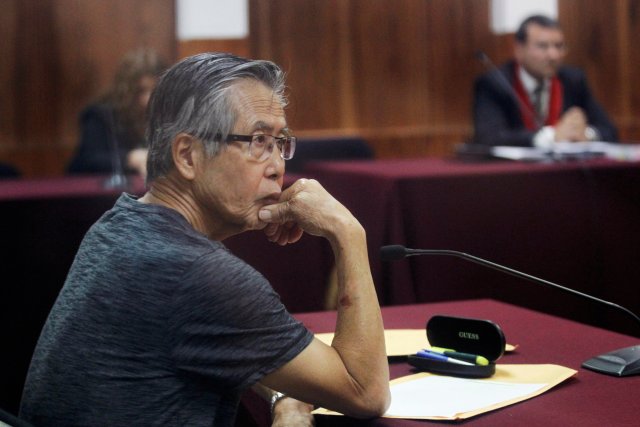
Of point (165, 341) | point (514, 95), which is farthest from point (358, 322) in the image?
point (514, 95)

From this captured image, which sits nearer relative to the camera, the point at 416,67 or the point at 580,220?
the point at 580,220

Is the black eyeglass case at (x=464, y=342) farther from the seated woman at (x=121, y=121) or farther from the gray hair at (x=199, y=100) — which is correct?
the seated woman at (x=121, y=121)

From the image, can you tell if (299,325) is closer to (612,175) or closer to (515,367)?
(515,367)

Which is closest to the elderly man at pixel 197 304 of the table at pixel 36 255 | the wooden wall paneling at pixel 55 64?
the table at pixel 36 255

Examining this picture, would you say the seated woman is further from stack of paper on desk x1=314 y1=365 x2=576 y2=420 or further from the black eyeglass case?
stack of paper on desk x1=314 y1=365 x2=576 y2=420

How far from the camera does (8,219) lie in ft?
10.6

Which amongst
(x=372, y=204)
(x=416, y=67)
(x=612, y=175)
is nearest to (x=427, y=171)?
(x=372, y=204)

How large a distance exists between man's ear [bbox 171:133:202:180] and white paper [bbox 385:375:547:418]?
1.51 feet

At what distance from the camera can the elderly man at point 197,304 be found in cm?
133

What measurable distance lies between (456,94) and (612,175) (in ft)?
11.0

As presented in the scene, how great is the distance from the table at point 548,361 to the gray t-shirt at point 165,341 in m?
0.19

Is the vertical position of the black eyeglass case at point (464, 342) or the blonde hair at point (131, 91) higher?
the blonde hair at point (131, 91)

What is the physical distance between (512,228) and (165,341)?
238 cm

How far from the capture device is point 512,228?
353cm
